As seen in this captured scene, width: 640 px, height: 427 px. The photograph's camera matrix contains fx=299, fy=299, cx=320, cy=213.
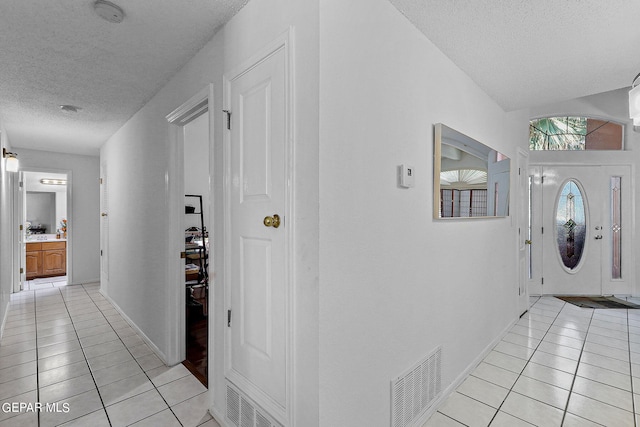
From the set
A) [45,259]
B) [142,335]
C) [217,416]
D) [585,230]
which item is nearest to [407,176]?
[217,416]

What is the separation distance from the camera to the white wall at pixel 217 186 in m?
1.20

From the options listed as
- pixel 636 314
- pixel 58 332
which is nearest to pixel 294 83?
pixel 58 332

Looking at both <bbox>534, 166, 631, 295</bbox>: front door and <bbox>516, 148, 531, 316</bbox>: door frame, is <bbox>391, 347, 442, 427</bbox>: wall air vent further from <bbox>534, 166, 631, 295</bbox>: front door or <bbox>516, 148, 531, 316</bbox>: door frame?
<bbox>534, 166, 631, 295</bbox>: front door

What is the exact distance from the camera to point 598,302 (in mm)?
4223

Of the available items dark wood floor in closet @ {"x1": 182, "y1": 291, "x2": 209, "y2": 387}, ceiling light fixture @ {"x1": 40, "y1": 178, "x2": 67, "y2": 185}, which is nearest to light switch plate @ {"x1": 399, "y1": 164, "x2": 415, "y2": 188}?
dark wood floor in closet @ {"x1": 182, "y1": 291, "x2": 209, "y2": 387}

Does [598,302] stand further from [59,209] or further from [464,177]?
[59,209]

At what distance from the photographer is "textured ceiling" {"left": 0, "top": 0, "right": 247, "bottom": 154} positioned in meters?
1.62

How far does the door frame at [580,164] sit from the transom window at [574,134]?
26cm

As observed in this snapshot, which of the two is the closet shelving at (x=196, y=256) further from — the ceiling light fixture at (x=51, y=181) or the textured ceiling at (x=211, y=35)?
the ceiling light fixture at (x=51, y=181)

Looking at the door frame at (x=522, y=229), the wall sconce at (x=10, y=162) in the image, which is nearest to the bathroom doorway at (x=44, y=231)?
the wall sconce at (x=10, y=162)

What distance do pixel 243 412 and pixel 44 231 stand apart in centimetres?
755

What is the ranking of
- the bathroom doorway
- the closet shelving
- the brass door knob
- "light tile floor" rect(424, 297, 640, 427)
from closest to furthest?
the brass door knob → "light tile floor" rect(424, 297, 640, 427) → the closet shelving → the bathroom doorway

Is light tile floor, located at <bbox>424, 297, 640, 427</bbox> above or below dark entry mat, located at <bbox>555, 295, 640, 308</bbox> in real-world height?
above

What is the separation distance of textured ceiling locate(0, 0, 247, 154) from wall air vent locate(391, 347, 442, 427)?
2196 millimetres
